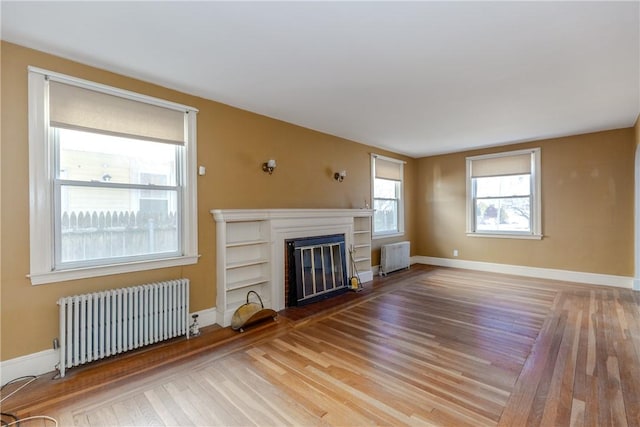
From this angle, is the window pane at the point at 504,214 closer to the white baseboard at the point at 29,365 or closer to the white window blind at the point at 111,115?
A: the white window blind at the point at 111,115

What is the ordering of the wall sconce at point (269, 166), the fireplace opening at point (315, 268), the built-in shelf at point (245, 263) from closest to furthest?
the built-in shelf at point (245, 263) < the wall sconce at point (269, 166) < the fireplace opening at point (315, 268)

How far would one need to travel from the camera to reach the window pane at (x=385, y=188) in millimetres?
6512

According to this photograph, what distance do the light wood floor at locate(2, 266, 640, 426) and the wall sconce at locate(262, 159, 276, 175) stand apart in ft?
6.54

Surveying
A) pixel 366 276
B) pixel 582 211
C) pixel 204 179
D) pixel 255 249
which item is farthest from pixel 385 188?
pixel 204 179

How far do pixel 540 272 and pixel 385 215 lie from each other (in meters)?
3.17

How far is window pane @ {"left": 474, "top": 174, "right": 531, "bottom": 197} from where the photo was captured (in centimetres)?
601

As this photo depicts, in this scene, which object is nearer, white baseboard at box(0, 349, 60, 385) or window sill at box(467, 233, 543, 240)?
white baseboard at box(0, 349, 60, 385)

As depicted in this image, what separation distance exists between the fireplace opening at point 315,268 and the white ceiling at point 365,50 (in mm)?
1918

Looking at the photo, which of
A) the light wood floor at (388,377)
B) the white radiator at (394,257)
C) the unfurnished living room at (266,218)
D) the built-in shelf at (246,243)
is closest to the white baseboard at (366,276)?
the white radiator at (394,257)

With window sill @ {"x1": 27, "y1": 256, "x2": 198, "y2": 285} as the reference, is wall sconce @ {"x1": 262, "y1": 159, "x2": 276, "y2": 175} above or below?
above

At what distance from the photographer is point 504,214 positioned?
631 cm

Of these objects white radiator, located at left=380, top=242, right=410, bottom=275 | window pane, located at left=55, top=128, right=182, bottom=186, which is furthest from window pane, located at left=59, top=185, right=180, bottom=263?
white radiator, located at left=380, top=242, right=410, bottom=275

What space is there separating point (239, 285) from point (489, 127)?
14.9 feet

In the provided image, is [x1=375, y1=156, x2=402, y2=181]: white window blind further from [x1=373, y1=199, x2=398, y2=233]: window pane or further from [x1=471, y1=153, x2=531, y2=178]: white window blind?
[x1=471, y1=153, x2=531, y2=178]: white window blind
